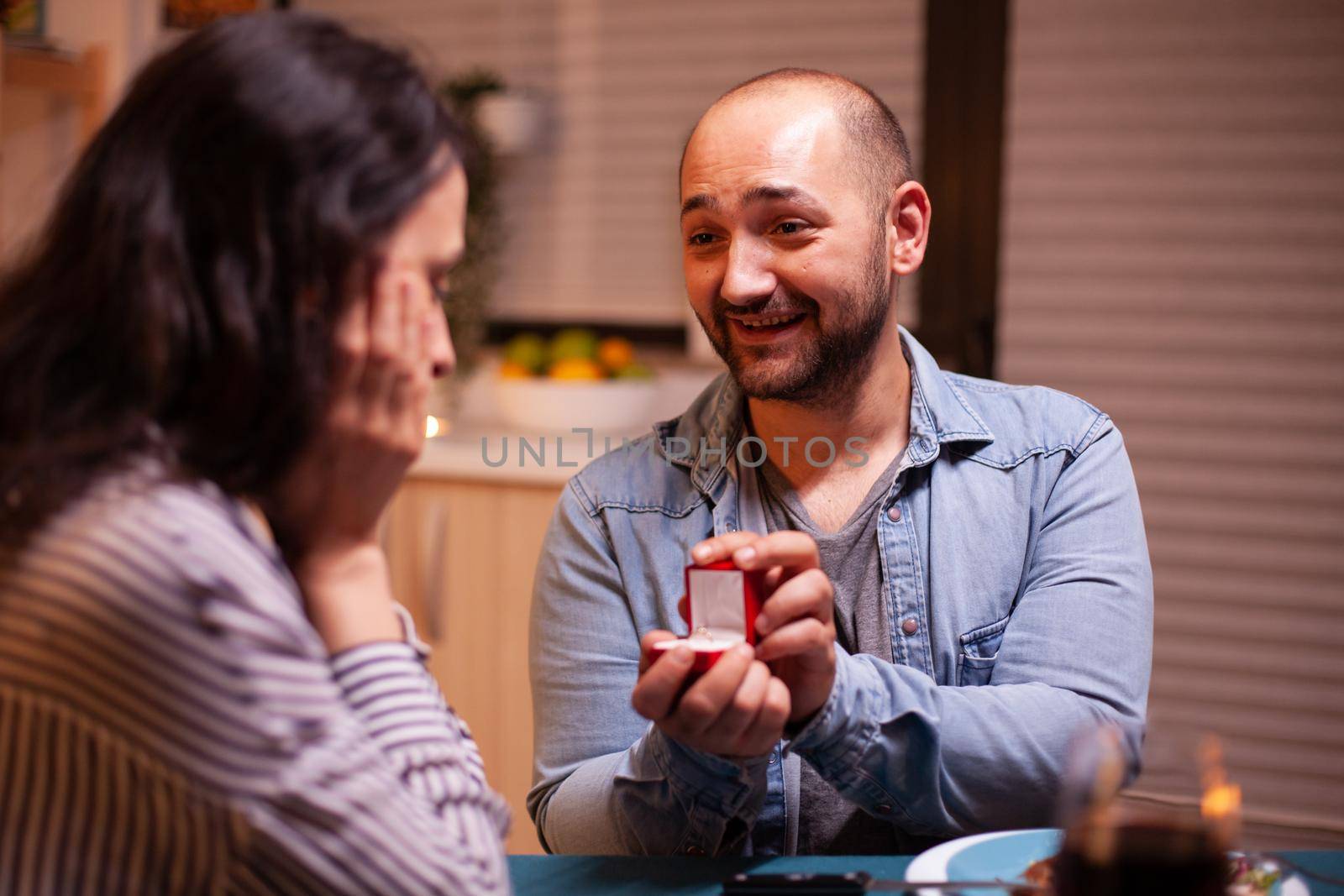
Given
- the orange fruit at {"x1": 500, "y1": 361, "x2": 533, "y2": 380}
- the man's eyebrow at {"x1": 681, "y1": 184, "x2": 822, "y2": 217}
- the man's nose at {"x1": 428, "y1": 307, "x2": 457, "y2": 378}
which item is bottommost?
the orange fruit at {"x1": 500, "y1": 361, "x2": 533, "y2": 380}

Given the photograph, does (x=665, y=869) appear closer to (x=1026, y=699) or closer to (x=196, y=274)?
(x=1026, y=699)

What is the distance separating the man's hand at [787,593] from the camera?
41.5 inches

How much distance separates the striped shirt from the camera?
0.65m

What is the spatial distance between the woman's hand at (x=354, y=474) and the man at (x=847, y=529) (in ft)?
1.61

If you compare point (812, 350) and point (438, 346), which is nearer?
point (438, 346)

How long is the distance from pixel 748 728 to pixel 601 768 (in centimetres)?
28

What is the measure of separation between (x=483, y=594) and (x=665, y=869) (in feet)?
5.60

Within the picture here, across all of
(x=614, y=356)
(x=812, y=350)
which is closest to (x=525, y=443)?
(x=614, y=356)

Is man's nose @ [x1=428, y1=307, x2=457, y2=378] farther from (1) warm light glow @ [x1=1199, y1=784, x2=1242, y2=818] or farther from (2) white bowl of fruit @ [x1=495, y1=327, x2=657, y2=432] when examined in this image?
(2) white bowl of fruit @ [x1=495, y1=327, x2=657, y2=432]

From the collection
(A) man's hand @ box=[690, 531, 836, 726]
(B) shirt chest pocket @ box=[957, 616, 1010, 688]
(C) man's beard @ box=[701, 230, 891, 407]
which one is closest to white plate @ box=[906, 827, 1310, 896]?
(A) man's hand @ box=[690, 531, 836, 726]

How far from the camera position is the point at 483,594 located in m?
2.70

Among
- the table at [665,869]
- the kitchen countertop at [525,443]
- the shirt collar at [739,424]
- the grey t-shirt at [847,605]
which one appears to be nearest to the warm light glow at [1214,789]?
the table at [665,869]

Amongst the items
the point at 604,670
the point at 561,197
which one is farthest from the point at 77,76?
the point at 604,670

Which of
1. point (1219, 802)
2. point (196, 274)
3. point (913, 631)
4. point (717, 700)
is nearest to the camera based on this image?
point (1219, 802)
